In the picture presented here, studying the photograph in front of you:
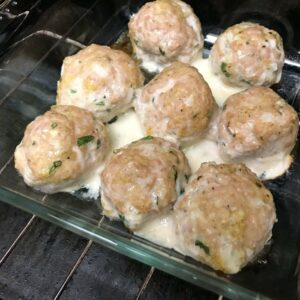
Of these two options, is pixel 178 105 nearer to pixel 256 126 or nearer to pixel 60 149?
pixel 256 126

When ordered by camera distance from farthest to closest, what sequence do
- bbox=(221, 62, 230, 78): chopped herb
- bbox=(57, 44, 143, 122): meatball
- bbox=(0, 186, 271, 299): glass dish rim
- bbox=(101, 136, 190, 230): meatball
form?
bbox=(221, 62, 230, 78): chopped herb
bbox=(57, 44, 143, 122): meatball
bbox=(101, 136, 190, 230): meatball
bbox=(0, 186, 271, 299): glass dish rim

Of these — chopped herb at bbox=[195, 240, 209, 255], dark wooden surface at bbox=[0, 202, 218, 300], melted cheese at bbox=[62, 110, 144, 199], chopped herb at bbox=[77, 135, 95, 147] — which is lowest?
dark wooden surface at bbox=[0, 202, 218, 300]

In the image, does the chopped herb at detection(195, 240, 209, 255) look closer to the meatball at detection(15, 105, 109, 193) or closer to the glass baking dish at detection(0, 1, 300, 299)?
the glass baking dish at detection(0, 1, 300, 299)

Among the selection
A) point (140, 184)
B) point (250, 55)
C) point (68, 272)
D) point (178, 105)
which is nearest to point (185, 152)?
point (178, 105)

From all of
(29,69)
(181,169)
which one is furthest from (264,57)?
(29,69)

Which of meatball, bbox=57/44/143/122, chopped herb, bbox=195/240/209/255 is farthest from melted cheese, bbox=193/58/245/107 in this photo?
chopped herb, bbox=195/240/209/255
